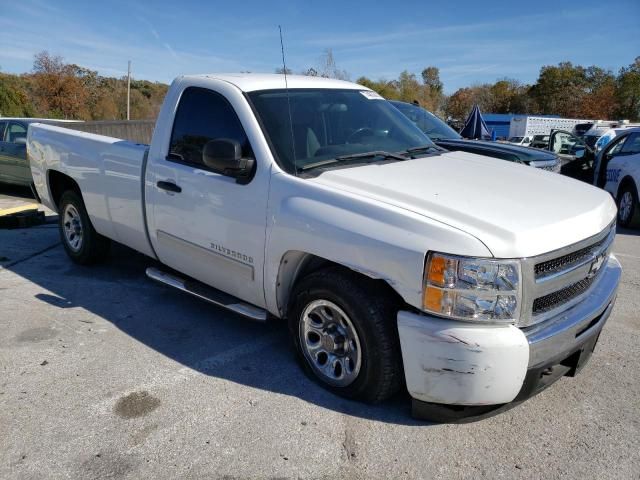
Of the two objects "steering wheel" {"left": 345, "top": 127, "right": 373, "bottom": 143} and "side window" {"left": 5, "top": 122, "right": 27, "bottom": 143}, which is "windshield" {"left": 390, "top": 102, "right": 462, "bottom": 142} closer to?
"steering wheel" {"left": 345, "top": 127, "right": 373, "bottom": 143}

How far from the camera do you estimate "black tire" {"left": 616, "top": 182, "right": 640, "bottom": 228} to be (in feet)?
28.0

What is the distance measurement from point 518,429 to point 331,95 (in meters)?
2.72

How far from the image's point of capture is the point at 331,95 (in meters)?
4.24

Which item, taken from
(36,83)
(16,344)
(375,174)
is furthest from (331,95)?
(36,83)

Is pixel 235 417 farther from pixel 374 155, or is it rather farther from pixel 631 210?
pixel 631 210

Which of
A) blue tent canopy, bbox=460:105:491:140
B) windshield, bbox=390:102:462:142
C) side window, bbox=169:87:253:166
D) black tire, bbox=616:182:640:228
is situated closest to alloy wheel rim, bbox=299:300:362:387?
side window, bbox=169:87:253:166

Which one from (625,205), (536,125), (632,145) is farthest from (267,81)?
(536,125)

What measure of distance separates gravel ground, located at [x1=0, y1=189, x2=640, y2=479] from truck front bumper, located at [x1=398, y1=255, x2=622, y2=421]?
256mm

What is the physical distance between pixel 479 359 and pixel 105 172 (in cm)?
370

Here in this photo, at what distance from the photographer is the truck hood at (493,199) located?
2648 mm

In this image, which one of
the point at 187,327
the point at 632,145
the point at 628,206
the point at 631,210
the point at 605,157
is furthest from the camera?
the point at 605,157

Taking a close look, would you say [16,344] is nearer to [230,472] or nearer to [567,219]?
[230,472]

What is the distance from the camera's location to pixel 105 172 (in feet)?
15.9

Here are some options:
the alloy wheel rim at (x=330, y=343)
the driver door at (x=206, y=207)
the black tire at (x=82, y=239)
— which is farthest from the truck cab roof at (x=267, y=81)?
the black tire at (x=82, y=239)
